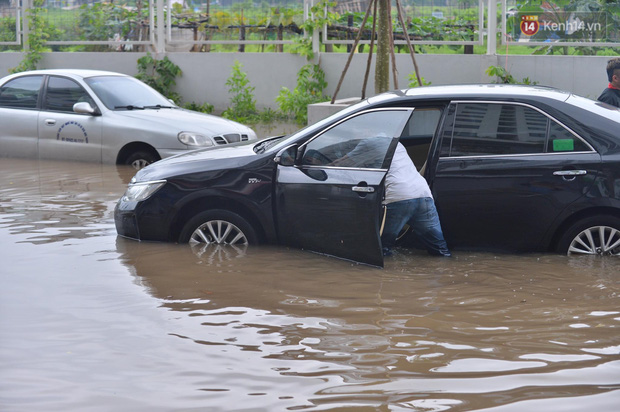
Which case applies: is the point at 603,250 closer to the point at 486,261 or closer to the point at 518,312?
the point at 486,261

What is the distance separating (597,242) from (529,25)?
8.78m

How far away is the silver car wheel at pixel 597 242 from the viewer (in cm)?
702

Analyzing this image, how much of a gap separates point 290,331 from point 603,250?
2.91 meters

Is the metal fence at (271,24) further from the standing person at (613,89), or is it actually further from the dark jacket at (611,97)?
the dark jacket at (611,97)

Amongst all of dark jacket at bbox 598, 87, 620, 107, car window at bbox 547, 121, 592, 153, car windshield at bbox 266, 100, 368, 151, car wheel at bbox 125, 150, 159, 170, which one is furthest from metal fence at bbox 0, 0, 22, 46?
car window at bbox 547, 121, 592, 153

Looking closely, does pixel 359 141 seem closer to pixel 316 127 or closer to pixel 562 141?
pixel 316 127

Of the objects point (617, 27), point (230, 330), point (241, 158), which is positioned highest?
point (617, 27)

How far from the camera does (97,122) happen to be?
12477 mm

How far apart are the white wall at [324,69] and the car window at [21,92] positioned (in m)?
4.96

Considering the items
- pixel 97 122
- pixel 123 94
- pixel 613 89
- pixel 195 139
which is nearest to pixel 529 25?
pixel 613 89

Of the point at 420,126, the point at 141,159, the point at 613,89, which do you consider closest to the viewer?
the point at 420,126

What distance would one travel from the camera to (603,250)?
7.04 meters

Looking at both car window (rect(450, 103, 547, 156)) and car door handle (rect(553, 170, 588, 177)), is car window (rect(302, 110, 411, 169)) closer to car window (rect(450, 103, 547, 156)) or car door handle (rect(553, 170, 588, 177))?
car window (rect(450, 103, 547, 156))

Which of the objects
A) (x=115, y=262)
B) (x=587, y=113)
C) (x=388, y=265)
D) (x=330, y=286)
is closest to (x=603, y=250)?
(x=587, y=113)
